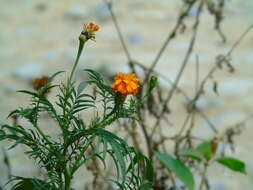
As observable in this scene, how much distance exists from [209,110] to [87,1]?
4.79ft

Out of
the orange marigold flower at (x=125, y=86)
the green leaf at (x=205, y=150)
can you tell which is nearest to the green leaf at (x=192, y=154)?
the green leaf at (x=205, y=150)

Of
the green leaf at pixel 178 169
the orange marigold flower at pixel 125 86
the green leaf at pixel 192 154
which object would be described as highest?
the orange marigold flower at pixel 125 86

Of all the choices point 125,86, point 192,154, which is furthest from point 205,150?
point 125,86

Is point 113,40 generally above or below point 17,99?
above

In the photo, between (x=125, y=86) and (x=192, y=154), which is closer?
(x=125, y=86)

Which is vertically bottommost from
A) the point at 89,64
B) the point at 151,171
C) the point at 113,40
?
the point at 151,171

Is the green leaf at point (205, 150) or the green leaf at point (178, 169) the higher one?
the green leaf at point (205, 150)

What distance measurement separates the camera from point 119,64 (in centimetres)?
246

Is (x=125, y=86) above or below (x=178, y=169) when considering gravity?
above

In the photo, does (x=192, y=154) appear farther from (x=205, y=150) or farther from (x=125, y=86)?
(x=125, y=86)

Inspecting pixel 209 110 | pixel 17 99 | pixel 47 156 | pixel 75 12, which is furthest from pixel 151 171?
pixel 75 12

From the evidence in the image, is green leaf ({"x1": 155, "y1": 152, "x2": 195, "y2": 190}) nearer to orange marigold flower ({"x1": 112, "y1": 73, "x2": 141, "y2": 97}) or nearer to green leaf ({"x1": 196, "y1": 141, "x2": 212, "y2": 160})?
green leaf ({"x1": 196, "y1": 141, "x2": 212, "y2": 160})

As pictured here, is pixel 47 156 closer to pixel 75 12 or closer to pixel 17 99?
pixel 17 99

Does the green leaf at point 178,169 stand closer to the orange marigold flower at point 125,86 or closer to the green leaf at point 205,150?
the green leaf at point 205,150
